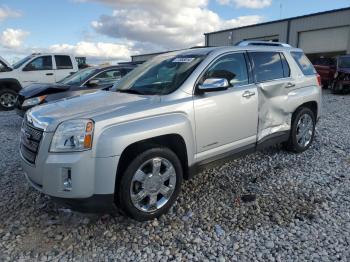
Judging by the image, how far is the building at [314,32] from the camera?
22.6 meters

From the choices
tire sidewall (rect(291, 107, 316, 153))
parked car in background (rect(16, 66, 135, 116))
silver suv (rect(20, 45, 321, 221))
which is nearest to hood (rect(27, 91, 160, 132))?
silver suv (rect(20, 45, 321, 221))

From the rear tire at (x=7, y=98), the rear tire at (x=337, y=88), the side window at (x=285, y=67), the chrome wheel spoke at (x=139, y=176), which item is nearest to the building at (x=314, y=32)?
the rear tire at (x=337, y=88)

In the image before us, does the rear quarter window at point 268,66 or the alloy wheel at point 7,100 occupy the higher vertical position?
the rear quarter window at point 268,66

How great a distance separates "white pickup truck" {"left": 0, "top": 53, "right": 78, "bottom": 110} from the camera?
37.2 feet

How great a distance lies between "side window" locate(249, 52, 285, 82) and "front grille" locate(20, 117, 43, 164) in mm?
2787

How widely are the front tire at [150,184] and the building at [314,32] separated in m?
17.5

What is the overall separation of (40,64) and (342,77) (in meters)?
12.1

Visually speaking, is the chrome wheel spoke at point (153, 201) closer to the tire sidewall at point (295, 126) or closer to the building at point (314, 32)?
the tire sidewall at point (295, 126)

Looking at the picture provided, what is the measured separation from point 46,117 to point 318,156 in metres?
4.18

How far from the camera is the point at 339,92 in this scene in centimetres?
1451

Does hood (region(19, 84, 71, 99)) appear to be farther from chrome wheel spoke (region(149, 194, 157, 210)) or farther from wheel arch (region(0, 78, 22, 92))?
chrome wheel spoke (region(149, 194, 157, 210))

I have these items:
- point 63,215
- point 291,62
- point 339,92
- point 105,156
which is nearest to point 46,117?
point 105,156

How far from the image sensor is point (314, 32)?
2445 centimetres

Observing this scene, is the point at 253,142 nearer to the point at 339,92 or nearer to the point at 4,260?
the point at 4,260
